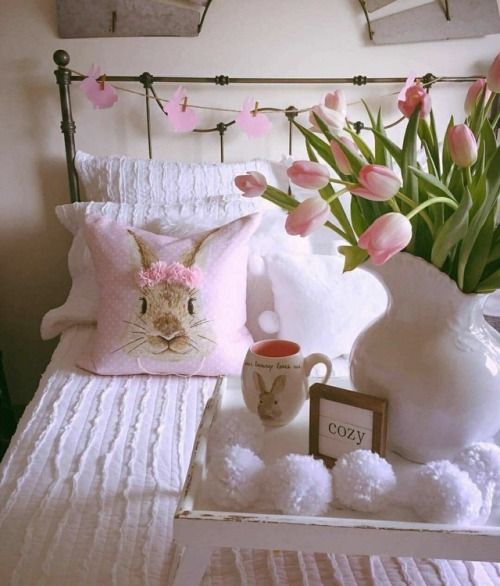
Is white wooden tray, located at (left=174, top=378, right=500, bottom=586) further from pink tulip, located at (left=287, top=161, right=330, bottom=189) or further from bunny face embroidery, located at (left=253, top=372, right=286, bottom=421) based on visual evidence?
pink tulip, located at (left=287, top=161, right=330, bottom=189)

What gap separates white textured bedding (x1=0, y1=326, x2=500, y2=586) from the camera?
87cm

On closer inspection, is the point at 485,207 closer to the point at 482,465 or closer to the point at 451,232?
the point at 451,232

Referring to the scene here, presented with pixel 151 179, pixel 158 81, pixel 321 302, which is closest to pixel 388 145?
pixel 321 302

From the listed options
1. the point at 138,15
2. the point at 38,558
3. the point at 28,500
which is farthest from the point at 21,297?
the point at 38,558

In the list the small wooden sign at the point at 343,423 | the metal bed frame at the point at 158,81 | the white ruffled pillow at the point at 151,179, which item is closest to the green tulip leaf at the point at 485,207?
the small wooden sign at the point at 343,423

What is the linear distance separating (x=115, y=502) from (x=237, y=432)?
0.35 meters

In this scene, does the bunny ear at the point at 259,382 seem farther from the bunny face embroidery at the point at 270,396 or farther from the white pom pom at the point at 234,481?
the white pom pom at the point at 234,481

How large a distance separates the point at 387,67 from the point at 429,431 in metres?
1.54

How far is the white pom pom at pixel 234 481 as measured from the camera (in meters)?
0.71

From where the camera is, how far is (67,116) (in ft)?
6.04

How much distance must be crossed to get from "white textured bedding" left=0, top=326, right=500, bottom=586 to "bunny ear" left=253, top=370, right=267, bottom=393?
0.27 meters

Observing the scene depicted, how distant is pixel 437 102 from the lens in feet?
6.57

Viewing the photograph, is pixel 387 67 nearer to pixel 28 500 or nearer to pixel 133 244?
pixel 133 244

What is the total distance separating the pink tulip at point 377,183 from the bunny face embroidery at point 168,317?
2.59 feet
